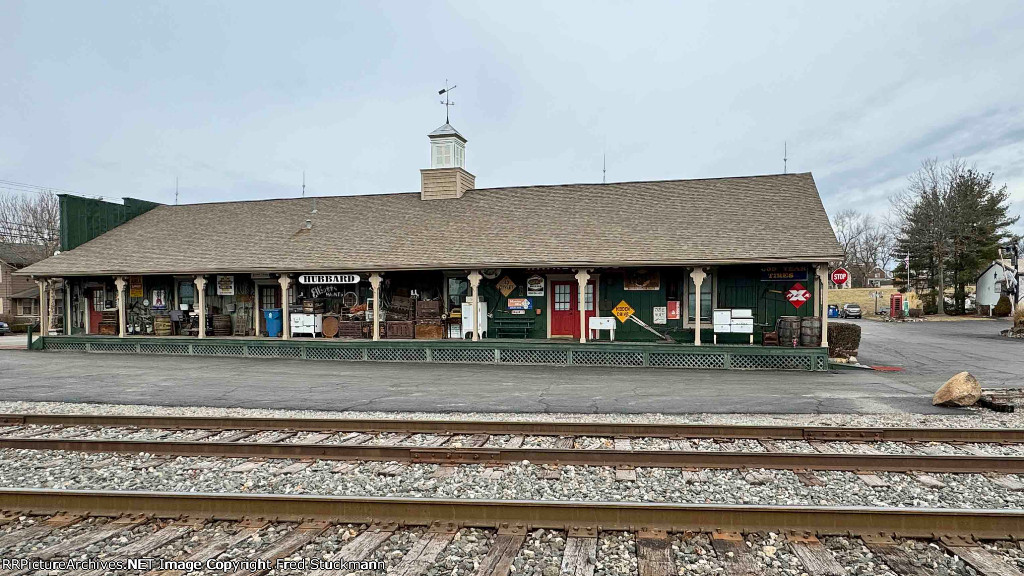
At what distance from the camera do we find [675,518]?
189 inches

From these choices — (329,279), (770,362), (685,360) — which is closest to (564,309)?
(685,360)

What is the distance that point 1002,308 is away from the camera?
41969mm

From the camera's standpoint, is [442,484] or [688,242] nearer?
[442,484]

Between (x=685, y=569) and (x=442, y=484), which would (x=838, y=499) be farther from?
(x=442, y=484)

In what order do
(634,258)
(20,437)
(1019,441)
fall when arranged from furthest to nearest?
(634,258) → (20,437) → (1019,441)

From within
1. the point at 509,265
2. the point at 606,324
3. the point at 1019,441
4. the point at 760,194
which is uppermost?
the point at 760,194

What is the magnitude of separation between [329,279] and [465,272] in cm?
429

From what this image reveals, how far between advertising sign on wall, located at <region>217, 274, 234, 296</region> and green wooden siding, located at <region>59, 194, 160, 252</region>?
24.1 ft

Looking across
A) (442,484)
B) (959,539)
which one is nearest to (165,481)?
(442,484)

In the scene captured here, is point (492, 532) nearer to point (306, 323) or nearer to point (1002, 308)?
point (306, 323)

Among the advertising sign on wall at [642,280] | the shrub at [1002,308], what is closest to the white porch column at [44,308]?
the advertising sign on wall at [642,280]

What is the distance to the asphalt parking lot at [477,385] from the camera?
10641 mm

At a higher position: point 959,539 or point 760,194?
point 760,194

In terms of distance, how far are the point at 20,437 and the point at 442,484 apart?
6281mm
